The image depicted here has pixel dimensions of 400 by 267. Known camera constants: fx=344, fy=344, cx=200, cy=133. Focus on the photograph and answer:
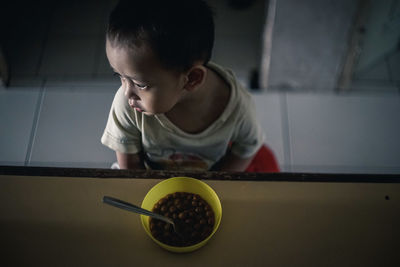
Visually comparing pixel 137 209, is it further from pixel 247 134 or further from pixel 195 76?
pixel 247 134

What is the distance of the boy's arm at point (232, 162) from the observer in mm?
960

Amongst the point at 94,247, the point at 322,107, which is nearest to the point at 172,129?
the point at 94,247

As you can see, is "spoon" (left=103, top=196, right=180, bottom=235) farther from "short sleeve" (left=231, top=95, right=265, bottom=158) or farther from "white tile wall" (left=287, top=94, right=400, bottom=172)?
"white tile wall" (left=287, top=94, right=400, bottom=172)

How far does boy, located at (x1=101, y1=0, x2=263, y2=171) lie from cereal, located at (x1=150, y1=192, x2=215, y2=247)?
0.62ft

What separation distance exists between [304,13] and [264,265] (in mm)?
984

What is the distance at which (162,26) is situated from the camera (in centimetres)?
52

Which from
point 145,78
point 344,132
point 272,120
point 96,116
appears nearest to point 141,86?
point 145,78

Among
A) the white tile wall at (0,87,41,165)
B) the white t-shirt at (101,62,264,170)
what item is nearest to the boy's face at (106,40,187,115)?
the white t-shirt at (101,62,264,170)

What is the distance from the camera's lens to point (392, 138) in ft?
4.84

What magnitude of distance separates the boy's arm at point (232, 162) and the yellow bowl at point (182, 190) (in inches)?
13.2

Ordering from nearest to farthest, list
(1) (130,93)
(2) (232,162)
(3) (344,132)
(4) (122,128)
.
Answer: (1) (130,93) < (4) (122,128) < (2) (232,162) < (3) (344,132)

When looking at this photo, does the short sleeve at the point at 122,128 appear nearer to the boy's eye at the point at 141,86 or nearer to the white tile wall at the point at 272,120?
the boy's eye at the point at 141,86

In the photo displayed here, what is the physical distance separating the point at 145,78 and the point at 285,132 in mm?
1030

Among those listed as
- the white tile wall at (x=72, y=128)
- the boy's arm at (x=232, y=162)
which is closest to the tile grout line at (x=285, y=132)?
the boy's arm at (x=232, y=162)
